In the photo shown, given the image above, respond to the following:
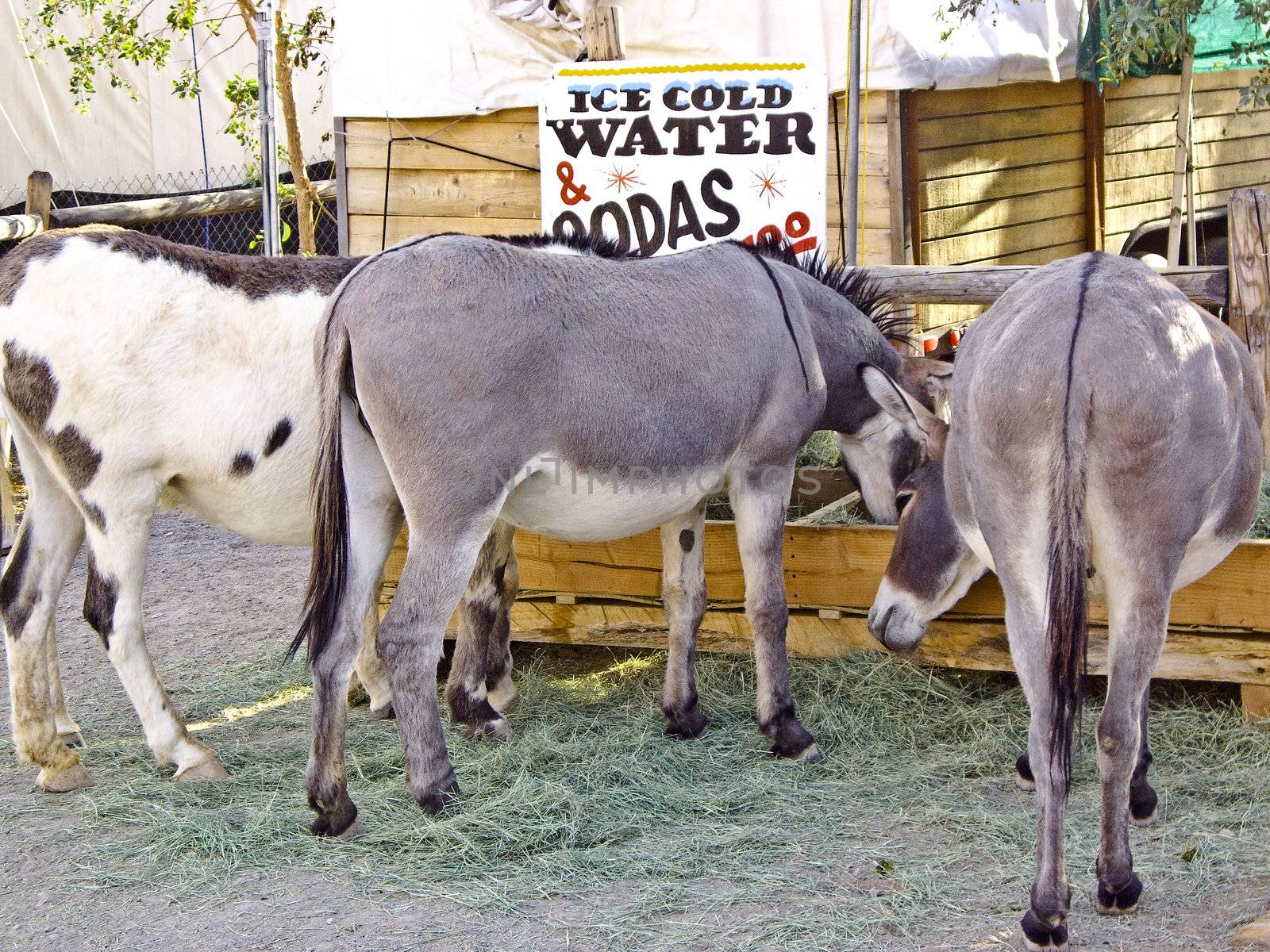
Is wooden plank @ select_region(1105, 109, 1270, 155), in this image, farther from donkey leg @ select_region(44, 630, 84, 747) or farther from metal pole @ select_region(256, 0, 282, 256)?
donkey leg @ select_region(44, 630, 84, 747)

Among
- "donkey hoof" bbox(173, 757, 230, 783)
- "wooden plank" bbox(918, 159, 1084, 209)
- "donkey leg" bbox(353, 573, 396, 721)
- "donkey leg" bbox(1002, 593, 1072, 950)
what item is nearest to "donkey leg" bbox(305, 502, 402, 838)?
"donkey hoof" bbox(173, 757, 230, 783)

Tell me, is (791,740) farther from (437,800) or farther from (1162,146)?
(1162,146)

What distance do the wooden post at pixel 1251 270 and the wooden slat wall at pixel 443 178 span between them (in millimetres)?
2873

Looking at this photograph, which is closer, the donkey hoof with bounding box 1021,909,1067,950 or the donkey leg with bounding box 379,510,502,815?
the donkey hoof with bounding box 1021,909,1067,950

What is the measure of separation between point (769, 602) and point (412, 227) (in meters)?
4.51

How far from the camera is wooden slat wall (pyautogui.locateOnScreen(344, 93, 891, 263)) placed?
24.5 feet

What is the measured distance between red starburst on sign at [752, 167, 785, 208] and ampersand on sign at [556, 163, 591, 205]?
0.83 m

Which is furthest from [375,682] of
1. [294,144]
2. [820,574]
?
[294,144]

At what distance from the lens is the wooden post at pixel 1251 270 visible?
438 centimetres

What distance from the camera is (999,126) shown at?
755 centimetres

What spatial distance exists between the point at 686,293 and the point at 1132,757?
1849mm

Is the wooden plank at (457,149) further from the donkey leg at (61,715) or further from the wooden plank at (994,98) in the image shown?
the donkey leg at (61,715)

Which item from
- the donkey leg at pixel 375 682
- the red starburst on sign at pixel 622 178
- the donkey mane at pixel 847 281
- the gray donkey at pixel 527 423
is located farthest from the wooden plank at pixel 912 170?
the donkey leg at pixel 375 682

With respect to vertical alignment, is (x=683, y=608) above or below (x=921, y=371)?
below
